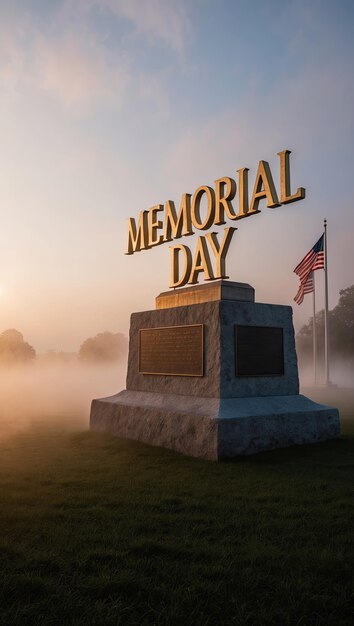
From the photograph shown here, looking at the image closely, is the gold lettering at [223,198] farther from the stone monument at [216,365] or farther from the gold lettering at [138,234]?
the gold lettering at [138,234]

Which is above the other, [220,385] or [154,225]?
[154,225]

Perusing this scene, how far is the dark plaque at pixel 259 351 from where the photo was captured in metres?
9.33

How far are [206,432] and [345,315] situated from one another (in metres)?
41.9

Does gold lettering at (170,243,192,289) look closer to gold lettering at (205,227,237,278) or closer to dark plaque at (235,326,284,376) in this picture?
gold lettering at (205,227,237,278)

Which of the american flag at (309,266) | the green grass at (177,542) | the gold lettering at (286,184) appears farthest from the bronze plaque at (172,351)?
the american flag at (309,266)

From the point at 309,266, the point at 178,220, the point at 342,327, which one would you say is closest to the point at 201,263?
the point at 178,220

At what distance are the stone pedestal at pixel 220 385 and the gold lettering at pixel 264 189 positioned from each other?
5.60 feet

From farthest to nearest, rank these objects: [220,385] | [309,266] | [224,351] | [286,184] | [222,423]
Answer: [309,266]
[286,184]
[224,351]
[220,385]
[222,423]

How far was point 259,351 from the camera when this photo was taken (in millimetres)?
9625

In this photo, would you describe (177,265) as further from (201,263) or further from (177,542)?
(177,542)

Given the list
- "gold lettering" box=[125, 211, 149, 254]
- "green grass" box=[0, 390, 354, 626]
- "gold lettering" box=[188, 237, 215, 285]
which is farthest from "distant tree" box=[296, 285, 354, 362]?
"green grass" box=[0, 390, 354, 626]

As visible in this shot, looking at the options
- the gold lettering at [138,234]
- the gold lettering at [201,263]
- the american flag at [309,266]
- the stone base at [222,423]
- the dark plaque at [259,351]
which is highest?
the american flag at [309,266]

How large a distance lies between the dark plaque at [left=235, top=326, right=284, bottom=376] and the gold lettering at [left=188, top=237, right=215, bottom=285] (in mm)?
1538

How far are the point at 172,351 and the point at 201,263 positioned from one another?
2025mm
